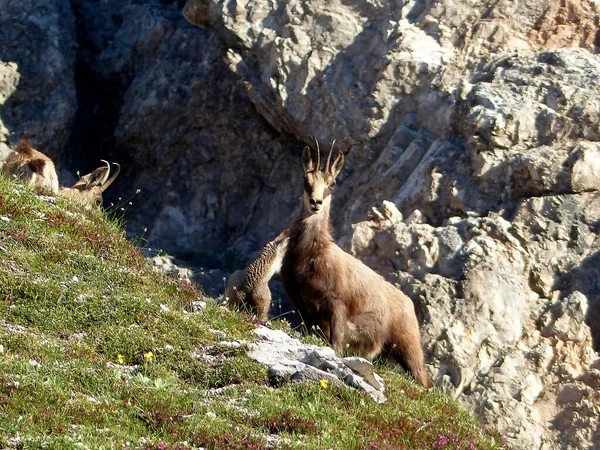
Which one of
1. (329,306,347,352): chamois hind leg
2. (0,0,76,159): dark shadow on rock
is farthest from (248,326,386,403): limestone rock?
(0,0,76,159): dark shadow on rock

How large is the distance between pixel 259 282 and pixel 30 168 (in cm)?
359

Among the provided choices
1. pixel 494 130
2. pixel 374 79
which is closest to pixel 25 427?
pixel 494 130

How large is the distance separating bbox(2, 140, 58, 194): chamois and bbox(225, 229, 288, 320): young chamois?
9.49 feet

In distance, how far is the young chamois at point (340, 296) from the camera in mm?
11305

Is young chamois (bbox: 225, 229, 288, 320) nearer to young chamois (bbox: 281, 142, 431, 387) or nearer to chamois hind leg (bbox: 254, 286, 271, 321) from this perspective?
chamois hind leg (bbox: 254, 286, 271, 321)

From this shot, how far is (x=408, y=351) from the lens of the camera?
37.8 feet

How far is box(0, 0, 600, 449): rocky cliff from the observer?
12031mm

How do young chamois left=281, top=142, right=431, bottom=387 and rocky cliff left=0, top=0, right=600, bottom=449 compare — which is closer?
young chamois left=281, top=142, right=431, bottom=387

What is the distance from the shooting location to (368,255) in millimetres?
13281

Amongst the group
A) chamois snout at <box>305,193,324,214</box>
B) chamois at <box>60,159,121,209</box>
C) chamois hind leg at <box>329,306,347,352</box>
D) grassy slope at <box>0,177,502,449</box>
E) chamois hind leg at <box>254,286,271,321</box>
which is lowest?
chamois at <box>60,159,121,209</box>

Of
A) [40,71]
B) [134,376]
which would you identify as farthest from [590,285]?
[40,71]

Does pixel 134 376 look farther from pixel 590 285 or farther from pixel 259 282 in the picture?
pixel 590 285

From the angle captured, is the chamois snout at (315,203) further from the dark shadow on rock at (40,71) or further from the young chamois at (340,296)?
the dark shadow on rock at (40,71)


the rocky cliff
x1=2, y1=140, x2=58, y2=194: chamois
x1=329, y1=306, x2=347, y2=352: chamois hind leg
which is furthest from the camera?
x1=2, y1=140, x2=58, y2=194: chamois
